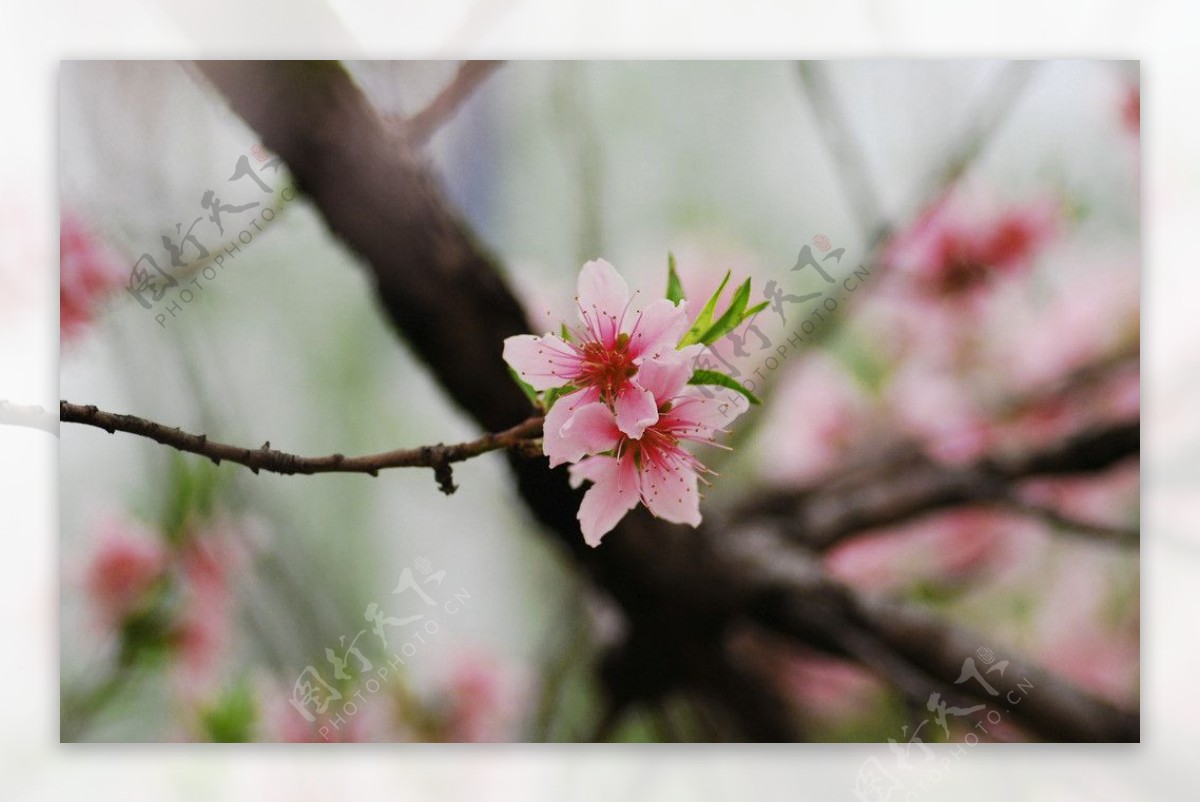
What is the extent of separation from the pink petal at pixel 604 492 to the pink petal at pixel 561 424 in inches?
4.3

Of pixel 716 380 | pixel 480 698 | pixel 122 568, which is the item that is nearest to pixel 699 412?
pixel 716 380

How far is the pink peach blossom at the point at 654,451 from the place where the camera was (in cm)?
137

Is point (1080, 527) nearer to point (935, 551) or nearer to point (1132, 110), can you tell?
point (935, 551)

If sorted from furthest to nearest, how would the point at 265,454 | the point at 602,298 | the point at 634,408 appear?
the point at 265,454 < the point at 602,298 < the point at 634,408

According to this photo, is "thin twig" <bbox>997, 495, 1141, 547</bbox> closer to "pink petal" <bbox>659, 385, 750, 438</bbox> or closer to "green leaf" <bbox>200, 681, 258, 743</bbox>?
"pink petal" <bbox>659, 385, 750, 438</bbox>

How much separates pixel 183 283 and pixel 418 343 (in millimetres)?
334

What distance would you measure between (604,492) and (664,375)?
0.21 m

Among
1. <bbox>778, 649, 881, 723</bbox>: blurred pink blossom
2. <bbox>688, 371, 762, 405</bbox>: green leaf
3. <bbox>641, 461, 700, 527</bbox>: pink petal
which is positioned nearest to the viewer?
<bbox>688, 371, 762, 405</bbox>: green leaf

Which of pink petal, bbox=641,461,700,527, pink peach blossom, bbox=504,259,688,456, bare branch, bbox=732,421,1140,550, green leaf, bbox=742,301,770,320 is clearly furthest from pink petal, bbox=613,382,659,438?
bare branch, bbox=732,421,1140,550

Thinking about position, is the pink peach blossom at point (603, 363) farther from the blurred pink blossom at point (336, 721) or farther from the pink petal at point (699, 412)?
the blurred pink blossom at point (336, 721)

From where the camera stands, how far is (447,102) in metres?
1.65

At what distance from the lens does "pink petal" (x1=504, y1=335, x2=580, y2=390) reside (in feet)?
4.55

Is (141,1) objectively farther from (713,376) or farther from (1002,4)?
(1002,4)

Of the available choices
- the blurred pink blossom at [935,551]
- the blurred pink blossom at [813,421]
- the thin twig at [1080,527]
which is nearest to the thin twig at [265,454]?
the blurred pink blossom at [813,421]
